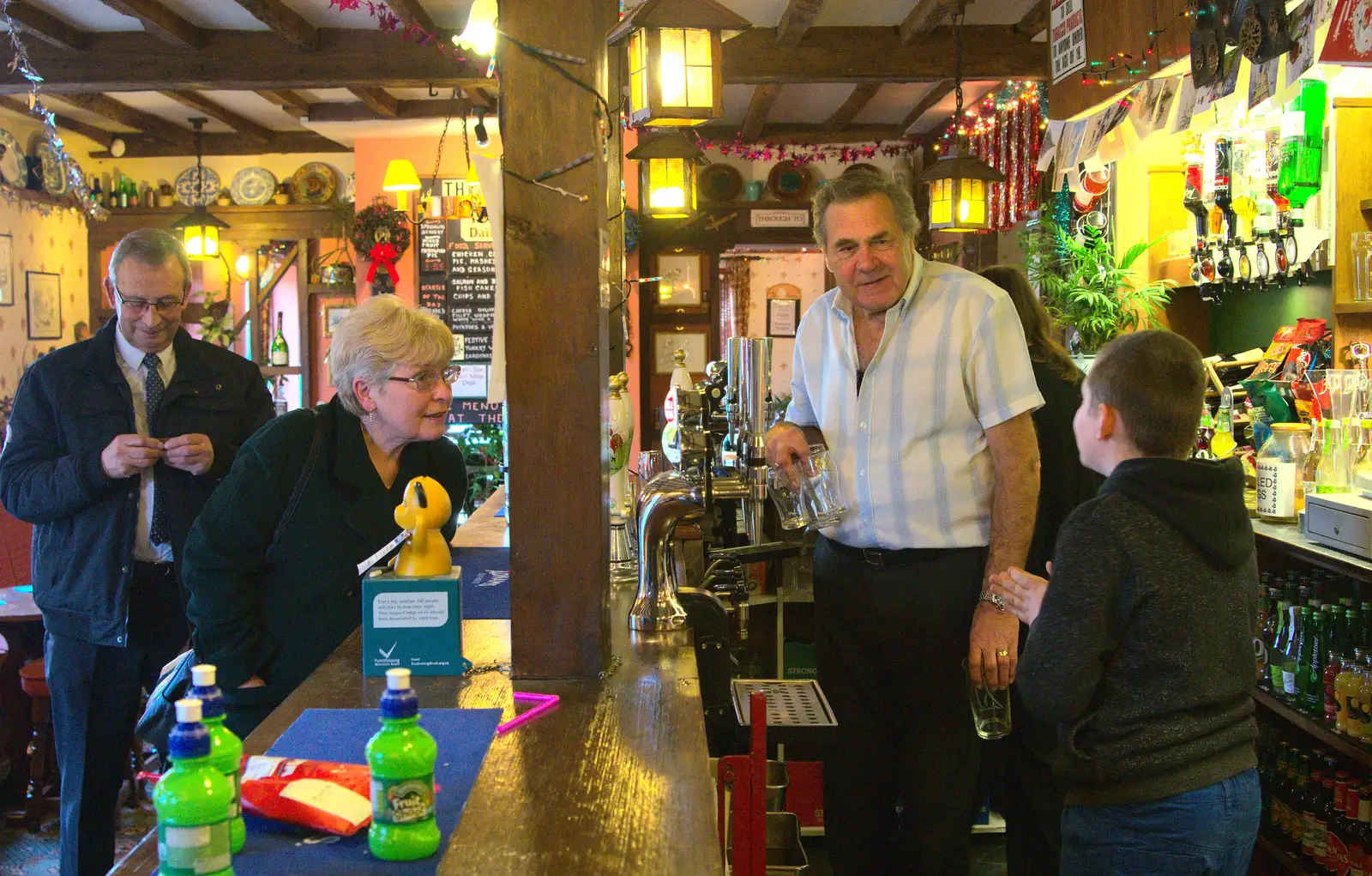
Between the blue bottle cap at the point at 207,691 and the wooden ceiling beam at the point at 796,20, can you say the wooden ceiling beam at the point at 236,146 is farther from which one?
the blue bottle cap at the point at 207,691

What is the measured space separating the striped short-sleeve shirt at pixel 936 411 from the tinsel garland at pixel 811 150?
7.02 m

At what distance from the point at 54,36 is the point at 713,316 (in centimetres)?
496

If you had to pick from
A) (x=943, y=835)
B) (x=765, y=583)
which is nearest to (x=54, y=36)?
(x=765, y=583)

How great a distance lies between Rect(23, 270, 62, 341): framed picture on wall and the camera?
886 cm

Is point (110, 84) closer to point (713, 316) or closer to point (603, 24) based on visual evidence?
point (713, 316)

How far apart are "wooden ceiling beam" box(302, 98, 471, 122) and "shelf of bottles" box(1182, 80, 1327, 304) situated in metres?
5.56

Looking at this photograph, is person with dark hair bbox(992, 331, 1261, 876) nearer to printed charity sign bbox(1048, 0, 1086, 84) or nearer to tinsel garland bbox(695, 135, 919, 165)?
printed charity sign bbox(1048, 0, 1086, 84)

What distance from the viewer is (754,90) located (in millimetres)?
7773

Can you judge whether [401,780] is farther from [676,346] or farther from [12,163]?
[12,163]

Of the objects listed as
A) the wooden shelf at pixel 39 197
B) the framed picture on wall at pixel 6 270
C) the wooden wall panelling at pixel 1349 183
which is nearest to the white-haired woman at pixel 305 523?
the wooden wall panelling at pixel 1349 183

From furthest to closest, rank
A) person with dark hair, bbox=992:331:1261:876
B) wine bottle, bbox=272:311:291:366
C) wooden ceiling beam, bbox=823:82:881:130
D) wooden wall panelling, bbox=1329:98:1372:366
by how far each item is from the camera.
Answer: wine bottle, bbox=272:311:291:366 → wooden ceiling beam, bbox=823:82:881:130 → wooden wall panelling, bbox=1329:98:1372:366 → person with dark hair, bbox=992:331:1261:876

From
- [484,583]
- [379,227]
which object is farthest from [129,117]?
[484,583]

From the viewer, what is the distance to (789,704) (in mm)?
2488

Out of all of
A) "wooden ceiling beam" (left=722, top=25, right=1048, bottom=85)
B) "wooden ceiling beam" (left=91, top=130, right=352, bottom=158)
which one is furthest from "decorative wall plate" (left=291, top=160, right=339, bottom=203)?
"wooden ceiling beam" (left=722, top=25, right=1048, bottom=85)
